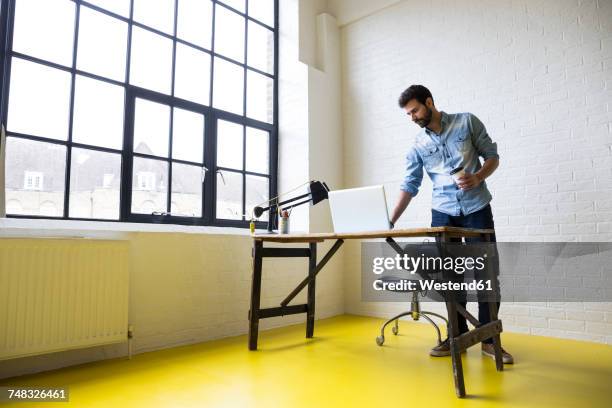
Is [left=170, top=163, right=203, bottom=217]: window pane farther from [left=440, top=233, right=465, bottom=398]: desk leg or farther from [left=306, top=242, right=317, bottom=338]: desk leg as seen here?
[left=440, top=233, right=465, bottom=398]: desk leg

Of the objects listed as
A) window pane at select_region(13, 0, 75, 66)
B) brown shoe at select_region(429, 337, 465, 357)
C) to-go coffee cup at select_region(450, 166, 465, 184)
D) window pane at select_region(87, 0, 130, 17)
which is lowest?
brown shoe at select_region(429, 337, 465, 357)

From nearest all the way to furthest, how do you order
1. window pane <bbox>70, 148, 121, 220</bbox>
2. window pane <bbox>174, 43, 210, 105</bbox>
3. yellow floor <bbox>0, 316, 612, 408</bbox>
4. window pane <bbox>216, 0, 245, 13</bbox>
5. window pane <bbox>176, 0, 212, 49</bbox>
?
yellow floor <bbox>0, 316, 612, 408</bbox>, window pane <bbox>70, 148, 121, 220</bbox>, window pane <bbox>174, 43, 210, 105</bbox>, window pane <bbox>176, 0, 212, 49</bbox>, window pane <bbox>216, 0, 245, 13</bbox>

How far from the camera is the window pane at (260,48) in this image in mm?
4223

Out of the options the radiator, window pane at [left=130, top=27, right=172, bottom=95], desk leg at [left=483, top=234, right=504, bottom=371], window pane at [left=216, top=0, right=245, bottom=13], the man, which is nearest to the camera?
the radiator

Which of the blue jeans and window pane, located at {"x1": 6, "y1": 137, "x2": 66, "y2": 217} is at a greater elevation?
window pane, located at {"x1": 6, "y1": 137, "x2": 66, "y2": 217}

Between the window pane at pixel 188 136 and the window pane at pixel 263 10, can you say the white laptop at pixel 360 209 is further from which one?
the window pane at pixel 263 10

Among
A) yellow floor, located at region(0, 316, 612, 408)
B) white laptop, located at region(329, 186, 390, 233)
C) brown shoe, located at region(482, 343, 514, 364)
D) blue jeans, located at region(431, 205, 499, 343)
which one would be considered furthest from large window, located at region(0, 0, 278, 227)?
brown shoe, located at region(482, 343, 514, 364)

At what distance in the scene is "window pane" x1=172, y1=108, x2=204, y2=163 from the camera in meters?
Result: 3.43

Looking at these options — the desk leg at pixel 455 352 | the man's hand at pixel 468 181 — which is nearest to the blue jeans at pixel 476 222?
the man's hand at pixel 468 181

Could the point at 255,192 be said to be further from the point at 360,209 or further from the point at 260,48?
the point at 360,209

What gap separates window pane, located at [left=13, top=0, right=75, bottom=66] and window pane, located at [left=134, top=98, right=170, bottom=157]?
56cm

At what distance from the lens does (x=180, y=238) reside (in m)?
3.02

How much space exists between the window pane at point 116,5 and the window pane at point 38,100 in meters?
0.62

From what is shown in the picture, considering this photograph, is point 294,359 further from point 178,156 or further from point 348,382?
point 178,156
